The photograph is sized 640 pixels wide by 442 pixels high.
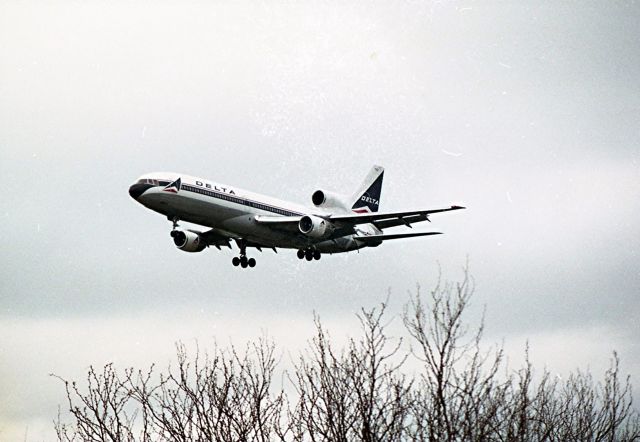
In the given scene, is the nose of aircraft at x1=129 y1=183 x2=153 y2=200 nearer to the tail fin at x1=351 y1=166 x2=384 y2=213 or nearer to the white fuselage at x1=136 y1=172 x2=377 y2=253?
the white fuselage at x1=136 y1=172 x2=377 y2=253

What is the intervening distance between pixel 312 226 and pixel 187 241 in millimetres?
8886

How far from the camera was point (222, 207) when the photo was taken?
A: 58.2 meters

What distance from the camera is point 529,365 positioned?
28156 mm

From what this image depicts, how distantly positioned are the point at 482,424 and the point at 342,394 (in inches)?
139

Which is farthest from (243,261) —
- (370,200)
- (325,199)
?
(370,200)

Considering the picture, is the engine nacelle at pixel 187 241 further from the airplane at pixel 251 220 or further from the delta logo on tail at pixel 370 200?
the delta logo on tail at pixel 370 200

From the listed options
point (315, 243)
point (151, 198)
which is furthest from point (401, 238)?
point (151, 198)

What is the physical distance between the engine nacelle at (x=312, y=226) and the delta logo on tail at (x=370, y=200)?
1466 centimetres

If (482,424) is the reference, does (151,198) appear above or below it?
above

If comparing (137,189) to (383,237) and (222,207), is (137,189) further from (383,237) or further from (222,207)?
(383,237)

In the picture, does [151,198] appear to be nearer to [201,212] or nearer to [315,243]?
[201,212]

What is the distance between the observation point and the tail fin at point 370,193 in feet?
250

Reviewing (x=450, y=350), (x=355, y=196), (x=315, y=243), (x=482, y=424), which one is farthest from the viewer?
(x=355, y=196)

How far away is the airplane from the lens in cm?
5644
